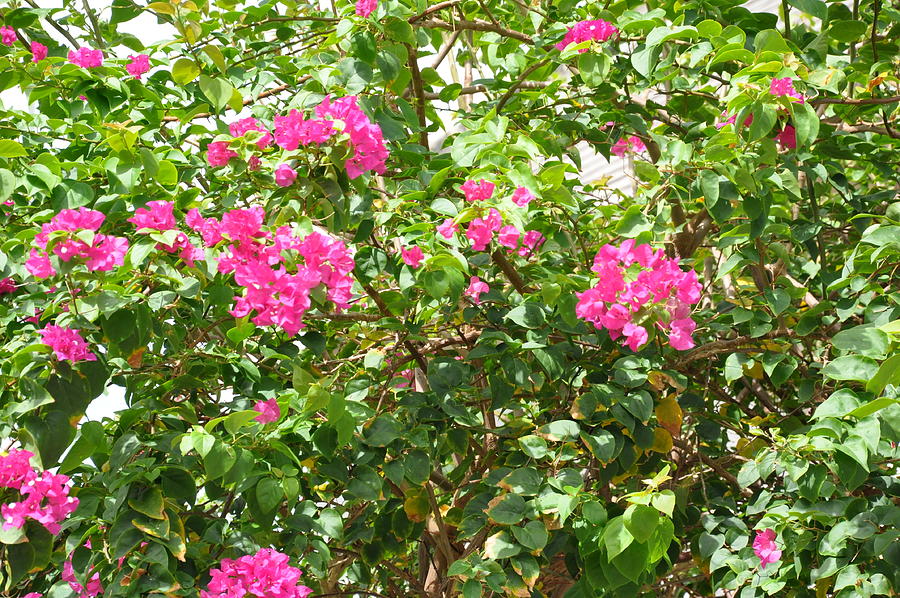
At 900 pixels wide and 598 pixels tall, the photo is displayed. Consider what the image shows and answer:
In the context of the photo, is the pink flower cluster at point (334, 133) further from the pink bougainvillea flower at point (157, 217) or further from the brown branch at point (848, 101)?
the brown branch at point (848, 101)

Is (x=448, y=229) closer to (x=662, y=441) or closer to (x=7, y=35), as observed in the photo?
(x=662, y=441)

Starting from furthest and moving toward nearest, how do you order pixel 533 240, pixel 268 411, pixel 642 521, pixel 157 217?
1. pixel 533 240
2. pixel 268 411
3. pixel 157 217
4. pixel 642 521

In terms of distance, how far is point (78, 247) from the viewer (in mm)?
1404

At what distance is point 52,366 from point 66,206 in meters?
0.32

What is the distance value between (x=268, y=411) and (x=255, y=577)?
0.29 m

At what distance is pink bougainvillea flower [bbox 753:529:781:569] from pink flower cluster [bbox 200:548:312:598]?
88 centimetres

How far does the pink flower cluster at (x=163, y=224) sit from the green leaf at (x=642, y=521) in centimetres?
79

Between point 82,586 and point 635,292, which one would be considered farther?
point 82,586

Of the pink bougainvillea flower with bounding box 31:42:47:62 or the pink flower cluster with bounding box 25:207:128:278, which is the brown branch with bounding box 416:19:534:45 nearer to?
the pink bougainvillea flower with bounding box 31:42:47:62

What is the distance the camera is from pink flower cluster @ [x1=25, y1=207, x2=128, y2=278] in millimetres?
1397

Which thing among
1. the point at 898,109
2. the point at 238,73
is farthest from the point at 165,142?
the point at 898,109

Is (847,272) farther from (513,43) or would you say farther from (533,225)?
(513,43)

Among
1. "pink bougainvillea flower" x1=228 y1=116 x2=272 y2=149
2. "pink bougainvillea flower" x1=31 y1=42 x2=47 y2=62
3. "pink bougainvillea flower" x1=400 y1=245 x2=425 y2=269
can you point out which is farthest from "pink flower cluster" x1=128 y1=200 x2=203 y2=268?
"pink bougainvillea flower" x1=31 y1=42 x2=47 y2=62

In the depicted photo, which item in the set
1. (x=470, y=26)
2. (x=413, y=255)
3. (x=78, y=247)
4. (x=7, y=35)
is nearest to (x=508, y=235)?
(x=413, y=255)
